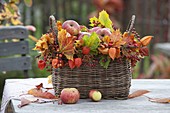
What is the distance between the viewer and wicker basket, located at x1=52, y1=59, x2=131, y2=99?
253 centimetres

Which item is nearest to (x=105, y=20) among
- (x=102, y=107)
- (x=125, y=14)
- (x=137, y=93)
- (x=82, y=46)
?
(x=82, y=46)

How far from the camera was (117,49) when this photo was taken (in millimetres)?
2484

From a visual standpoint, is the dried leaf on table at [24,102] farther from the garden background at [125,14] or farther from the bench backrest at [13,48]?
the garden background at [125,14]

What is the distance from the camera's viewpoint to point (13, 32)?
4.07 metres

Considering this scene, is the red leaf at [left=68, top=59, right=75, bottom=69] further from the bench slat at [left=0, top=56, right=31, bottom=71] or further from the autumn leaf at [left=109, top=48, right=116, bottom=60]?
the bench slat at [left=0, top=56, right=31, bottom=71]

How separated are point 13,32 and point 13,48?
124mm

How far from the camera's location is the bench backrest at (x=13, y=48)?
4059 mm

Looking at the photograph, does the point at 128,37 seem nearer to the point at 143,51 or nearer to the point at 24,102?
the point at 143,51

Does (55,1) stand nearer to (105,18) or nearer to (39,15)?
(39,15)

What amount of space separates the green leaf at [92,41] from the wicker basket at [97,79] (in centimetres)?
10

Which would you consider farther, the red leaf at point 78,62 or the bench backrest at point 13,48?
→ the bench backrest at point 13,48

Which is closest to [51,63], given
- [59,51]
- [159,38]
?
[59,51]

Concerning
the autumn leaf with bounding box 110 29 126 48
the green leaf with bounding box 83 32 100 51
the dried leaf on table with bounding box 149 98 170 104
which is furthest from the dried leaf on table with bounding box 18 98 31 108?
the dried leaf on table with bounding box 149 98 170 104

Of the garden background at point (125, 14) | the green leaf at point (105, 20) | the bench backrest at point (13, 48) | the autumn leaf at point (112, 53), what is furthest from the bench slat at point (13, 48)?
the garden background at point (125, 14)
